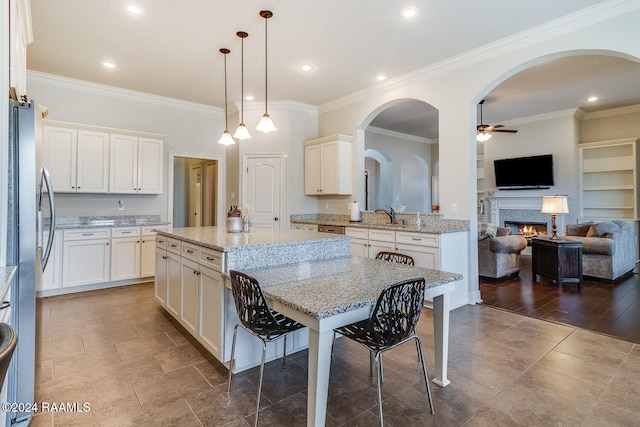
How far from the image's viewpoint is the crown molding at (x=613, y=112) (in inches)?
249

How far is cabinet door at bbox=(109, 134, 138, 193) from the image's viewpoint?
15.7 ft

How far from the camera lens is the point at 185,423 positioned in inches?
72.8

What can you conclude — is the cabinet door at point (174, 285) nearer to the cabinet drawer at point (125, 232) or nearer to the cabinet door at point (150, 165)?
the cabinet drawer at point (125, 232)

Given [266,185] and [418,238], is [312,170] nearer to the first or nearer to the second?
[266,185]

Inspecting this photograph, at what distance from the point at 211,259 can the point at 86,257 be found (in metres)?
3.09

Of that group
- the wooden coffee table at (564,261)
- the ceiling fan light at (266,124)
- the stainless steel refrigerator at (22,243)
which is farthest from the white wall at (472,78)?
the stainless steel refrigerator at (22,243)

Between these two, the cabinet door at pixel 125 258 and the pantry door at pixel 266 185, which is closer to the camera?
the cabinet door at pixel 125 258

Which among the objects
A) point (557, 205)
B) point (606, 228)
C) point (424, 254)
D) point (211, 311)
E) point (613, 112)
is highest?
point (613, 112)

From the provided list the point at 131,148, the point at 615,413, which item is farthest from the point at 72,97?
the point at 615,413

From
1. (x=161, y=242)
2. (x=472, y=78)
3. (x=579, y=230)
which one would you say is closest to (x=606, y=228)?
(x=579, y=230)

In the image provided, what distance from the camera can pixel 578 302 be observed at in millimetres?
3984

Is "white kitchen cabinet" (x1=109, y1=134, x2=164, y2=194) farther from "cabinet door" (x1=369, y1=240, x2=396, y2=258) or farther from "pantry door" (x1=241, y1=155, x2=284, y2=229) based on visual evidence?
"cabinet door" (x1=369, y1=240, x2=396, y2=258)

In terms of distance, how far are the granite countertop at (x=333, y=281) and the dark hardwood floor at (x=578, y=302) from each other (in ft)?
7.18

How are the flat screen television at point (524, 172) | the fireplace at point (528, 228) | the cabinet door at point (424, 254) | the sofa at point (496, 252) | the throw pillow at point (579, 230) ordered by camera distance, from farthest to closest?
the fireplace at point (528, 228)
the flat screen television at point (524, 172)
the throw pillow at point (579, 230)
the sofa at point (496, 252)
the cabinet door at point (424, 254)
